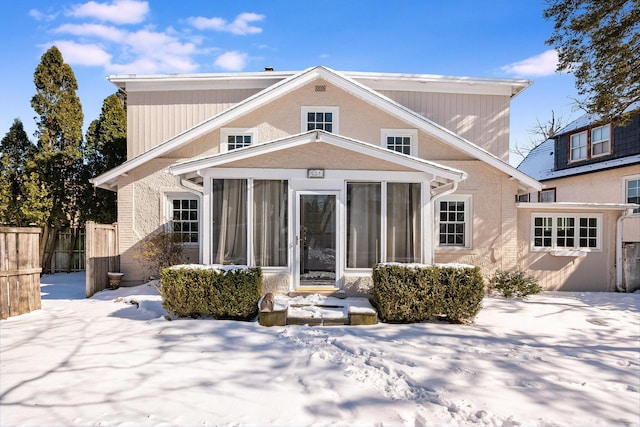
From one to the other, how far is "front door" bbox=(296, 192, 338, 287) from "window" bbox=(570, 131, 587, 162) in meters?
14.9

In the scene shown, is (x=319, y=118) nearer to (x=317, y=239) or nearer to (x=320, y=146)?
(x=320, y=146)

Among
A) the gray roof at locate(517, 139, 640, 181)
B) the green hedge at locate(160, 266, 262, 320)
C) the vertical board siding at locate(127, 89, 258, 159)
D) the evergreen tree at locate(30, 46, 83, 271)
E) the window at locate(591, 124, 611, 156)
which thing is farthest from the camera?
the window at locate(591, 124, 611, 156)

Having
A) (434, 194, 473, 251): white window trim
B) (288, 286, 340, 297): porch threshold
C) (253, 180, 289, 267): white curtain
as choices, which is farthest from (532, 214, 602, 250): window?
(253, 180, 289, 267): white curtain

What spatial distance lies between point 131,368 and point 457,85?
12.4 meters

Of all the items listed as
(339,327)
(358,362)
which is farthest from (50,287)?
(358,362)

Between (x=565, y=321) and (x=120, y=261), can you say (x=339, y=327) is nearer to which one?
(x=565, y=321)

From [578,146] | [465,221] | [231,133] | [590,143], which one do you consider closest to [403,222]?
[465,221]

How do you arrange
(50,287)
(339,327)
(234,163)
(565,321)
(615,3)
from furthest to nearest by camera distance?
(50,287), (615,3), (234,163), (565,321), (339,327)

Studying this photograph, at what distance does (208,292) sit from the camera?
6477 millimetres

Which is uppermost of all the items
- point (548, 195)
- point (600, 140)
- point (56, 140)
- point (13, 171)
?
point (600, 140)

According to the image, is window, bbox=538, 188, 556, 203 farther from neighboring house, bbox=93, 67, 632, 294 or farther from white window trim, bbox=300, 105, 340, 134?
white window trim, bbox=300, 105, 340, 134

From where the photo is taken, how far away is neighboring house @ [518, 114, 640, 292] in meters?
10.3

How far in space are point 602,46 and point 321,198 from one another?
9.32 meters

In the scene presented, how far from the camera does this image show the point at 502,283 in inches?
375
